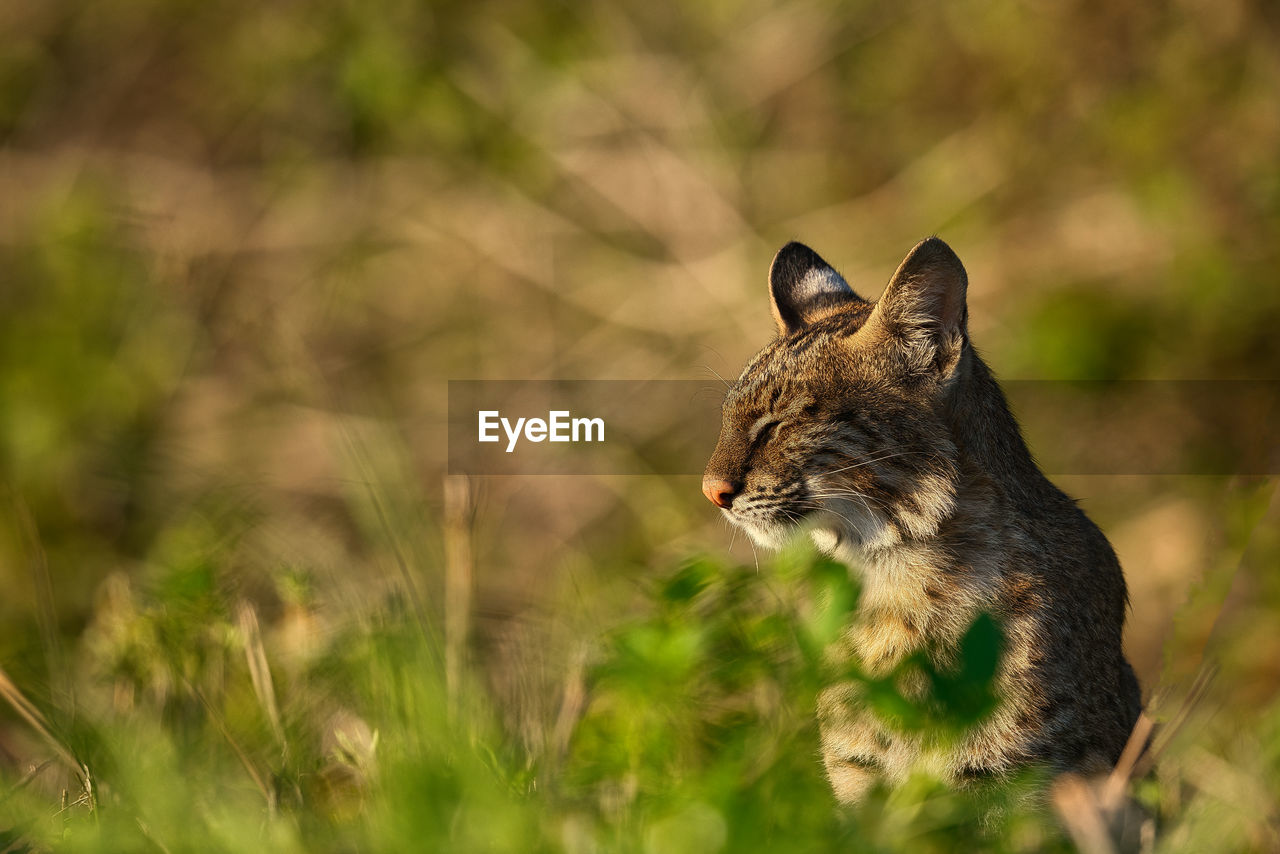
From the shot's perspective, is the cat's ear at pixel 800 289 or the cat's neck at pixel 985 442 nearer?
the cat's neck at pixel 985 442

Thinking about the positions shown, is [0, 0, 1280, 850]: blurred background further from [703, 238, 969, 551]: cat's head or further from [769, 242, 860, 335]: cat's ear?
[703, 238, 969, 551]: cat's head

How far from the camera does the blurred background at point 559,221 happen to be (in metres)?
7.70

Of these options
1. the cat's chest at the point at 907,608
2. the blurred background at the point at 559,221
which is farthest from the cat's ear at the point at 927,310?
the blurred background at the point at 559,221

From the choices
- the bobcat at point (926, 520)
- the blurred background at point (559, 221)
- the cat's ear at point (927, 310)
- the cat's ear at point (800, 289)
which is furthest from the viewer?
the blurred background at point (559, 221)

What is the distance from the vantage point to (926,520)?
11.3 feet

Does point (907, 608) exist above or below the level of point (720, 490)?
below

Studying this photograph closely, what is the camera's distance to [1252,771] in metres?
2.75

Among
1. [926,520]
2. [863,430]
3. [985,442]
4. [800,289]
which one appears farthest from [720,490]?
[800,289]

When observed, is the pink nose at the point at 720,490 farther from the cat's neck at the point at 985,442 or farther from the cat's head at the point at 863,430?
the cat's neck at the point at 985,442

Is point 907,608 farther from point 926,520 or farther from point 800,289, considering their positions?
point 800,289

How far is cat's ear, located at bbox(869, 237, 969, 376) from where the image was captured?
11.3ft

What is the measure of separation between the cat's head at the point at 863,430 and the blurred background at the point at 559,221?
3066mm

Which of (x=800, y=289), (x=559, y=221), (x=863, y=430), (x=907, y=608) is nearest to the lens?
(x=907, y=608)

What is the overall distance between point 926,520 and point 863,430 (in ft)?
1.01
